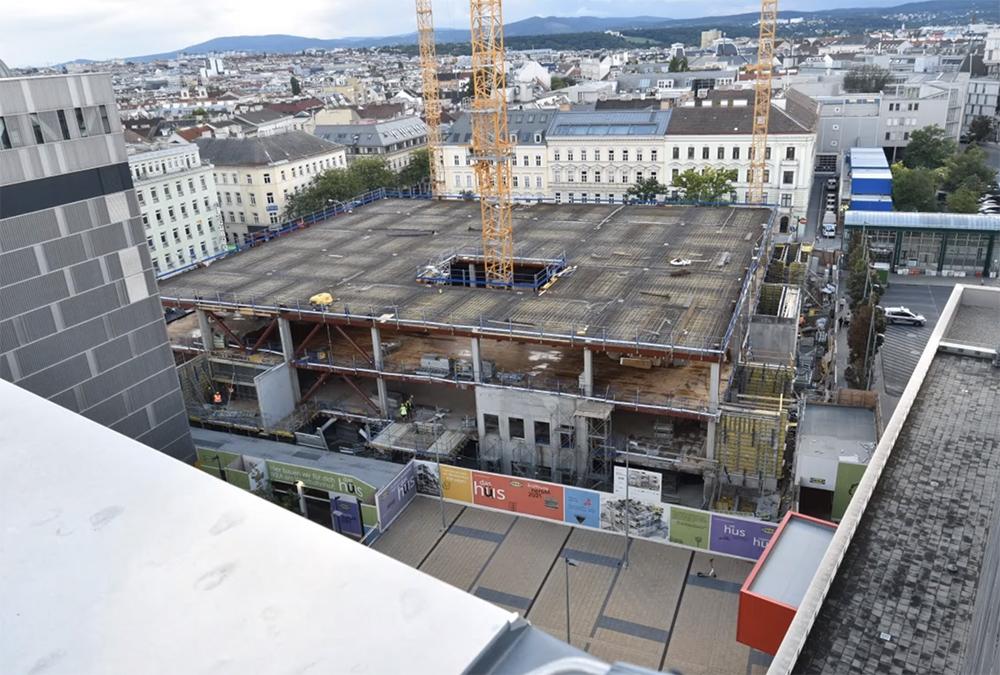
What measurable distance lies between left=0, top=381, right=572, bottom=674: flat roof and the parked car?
5405cm

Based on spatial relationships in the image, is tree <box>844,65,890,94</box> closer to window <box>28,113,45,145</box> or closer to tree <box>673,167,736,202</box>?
tree <box>673,167,736,202</box>

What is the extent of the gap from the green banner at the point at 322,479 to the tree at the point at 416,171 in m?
68.2

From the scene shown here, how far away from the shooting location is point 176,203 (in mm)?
76125

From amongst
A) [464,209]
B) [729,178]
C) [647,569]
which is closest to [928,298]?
[729,178]

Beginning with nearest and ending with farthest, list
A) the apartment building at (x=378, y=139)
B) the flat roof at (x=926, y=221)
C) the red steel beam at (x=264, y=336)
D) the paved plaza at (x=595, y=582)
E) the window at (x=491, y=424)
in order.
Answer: the paved plaza at (x=595, y=582) < the window at (x=491, y=424) < the red steel beam at (x=264, y=336) < the flat roof at (x=926, y=221) < the apartment building at (x=378, y=139)

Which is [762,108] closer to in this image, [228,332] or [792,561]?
[228,332]

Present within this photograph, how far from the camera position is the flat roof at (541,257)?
126ft

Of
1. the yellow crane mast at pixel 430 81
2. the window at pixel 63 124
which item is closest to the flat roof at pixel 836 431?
the window at pixel 63 124

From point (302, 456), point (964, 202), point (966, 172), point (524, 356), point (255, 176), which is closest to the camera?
point (302, 456)

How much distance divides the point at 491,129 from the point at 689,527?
86.0 ft

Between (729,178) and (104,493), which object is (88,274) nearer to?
(104,493)

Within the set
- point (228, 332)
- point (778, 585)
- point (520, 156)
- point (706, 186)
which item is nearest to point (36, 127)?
point (228, 332)

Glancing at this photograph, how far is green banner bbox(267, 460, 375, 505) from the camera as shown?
33.3 m

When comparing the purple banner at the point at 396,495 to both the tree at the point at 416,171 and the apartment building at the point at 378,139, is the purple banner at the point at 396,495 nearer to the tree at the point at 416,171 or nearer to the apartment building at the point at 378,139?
the tree at the point at 416,171
